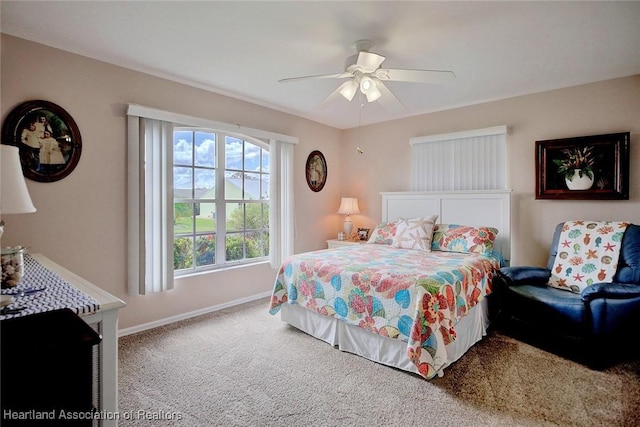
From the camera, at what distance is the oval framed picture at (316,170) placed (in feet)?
15.6

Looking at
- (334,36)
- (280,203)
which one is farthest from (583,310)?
(280,203)

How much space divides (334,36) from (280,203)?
2.31 meters

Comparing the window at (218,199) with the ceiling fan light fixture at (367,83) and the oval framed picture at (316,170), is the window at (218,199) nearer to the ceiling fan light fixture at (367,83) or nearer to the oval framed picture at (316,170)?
the oval framed picture at (316,170)

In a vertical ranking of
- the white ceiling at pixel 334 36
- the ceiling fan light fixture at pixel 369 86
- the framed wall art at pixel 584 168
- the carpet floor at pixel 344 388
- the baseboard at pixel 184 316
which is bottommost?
the carpet floor at pixel 344 388

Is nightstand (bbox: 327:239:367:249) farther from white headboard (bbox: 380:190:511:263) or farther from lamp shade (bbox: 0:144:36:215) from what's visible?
lamp shade (bbox: 0:144:36:215)

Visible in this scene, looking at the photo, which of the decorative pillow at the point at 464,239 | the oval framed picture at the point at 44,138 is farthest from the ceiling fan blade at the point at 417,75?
the oval framed picture at the point at 44,138

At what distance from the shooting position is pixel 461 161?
13.6 feet

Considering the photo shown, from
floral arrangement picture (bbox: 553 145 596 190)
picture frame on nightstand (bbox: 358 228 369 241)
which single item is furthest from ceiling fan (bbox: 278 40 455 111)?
picture frame on nightstand (bbox: 358 228 369 241)

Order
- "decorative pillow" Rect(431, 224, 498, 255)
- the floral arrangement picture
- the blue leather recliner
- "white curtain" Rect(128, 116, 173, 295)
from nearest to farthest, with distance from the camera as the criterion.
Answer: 1. the blue leather recliner
2. "white curtain" Rect(128, 116, 173, 295)
3. the floral arrangement picture
4. "decorative pillow" Rect(431, 224, 498, 255)

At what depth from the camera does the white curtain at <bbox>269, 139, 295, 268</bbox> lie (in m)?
4.21

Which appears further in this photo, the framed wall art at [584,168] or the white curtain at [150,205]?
the framed wall art at [584,168]

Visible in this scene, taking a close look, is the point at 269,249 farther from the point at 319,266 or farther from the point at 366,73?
the point at 366,73

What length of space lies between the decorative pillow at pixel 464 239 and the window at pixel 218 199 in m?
2.23

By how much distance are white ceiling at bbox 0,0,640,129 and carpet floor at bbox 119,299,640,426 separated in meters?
2.46
